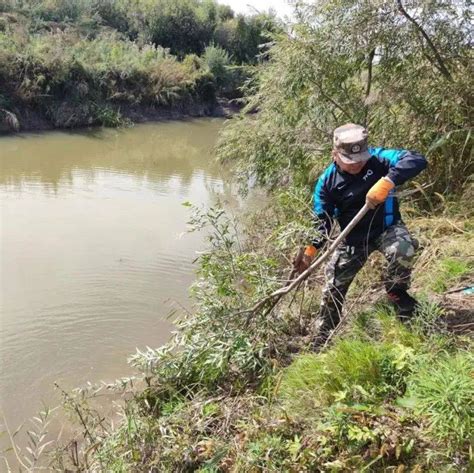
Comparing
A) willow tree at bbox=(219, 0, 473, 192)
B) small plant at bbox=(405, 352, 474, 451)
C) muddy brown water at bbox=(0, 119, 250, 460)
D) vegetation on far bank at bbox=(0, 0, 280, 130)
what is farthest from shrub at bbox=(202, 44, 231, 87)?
small plant at bbox=(405, 352, 474, 451)

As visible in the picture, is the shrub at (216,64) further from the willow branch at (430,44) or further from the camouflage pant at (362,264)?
the camouflage pant at (362,264)

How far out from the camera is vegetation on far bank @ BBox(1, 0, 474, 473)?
2.15 metres

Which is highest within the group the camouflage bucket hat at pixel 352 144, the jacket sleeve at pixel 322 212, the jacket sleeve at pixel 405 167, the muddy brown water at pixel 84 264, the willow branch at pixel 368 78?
the willow branch at pixel 368 78

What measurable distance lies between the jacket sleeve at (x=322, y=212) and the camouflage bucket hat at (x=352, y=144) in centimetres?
27

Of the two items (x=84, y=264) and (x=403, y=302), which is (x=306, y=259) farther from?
(x=84, y=264)

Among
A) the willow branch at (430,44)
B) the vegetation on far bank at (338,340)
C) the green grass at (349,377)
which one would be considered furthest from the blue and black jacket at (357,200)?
the willow branch at (430,44)

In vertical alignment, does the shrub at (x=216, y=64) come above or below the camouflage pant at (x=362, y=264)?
above

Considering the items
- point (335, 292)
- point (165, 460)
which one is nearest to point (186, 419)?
point (165, 460)

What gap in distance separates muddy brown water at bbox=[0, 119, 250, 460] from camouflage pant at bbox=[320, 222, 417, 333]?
1.18 m

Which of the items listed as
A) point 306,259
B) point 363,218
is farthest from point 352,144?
point 306,259

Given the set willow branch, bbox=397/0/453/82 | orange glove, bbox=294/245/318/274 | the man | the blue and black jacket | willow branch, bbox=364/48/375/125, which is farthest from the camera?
willow branch, bbox=364/48/375/125

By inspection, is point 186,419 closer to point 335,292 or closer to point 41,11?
point 335,292

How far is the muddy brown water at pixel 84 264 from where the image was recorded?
4141mm

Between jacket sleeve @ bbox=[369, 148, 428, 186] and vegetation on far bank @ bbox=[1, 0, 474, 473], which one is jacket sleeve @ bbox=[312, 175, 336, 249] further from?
jacket sleeve @ bbox=[369, 148, 428, 186]
